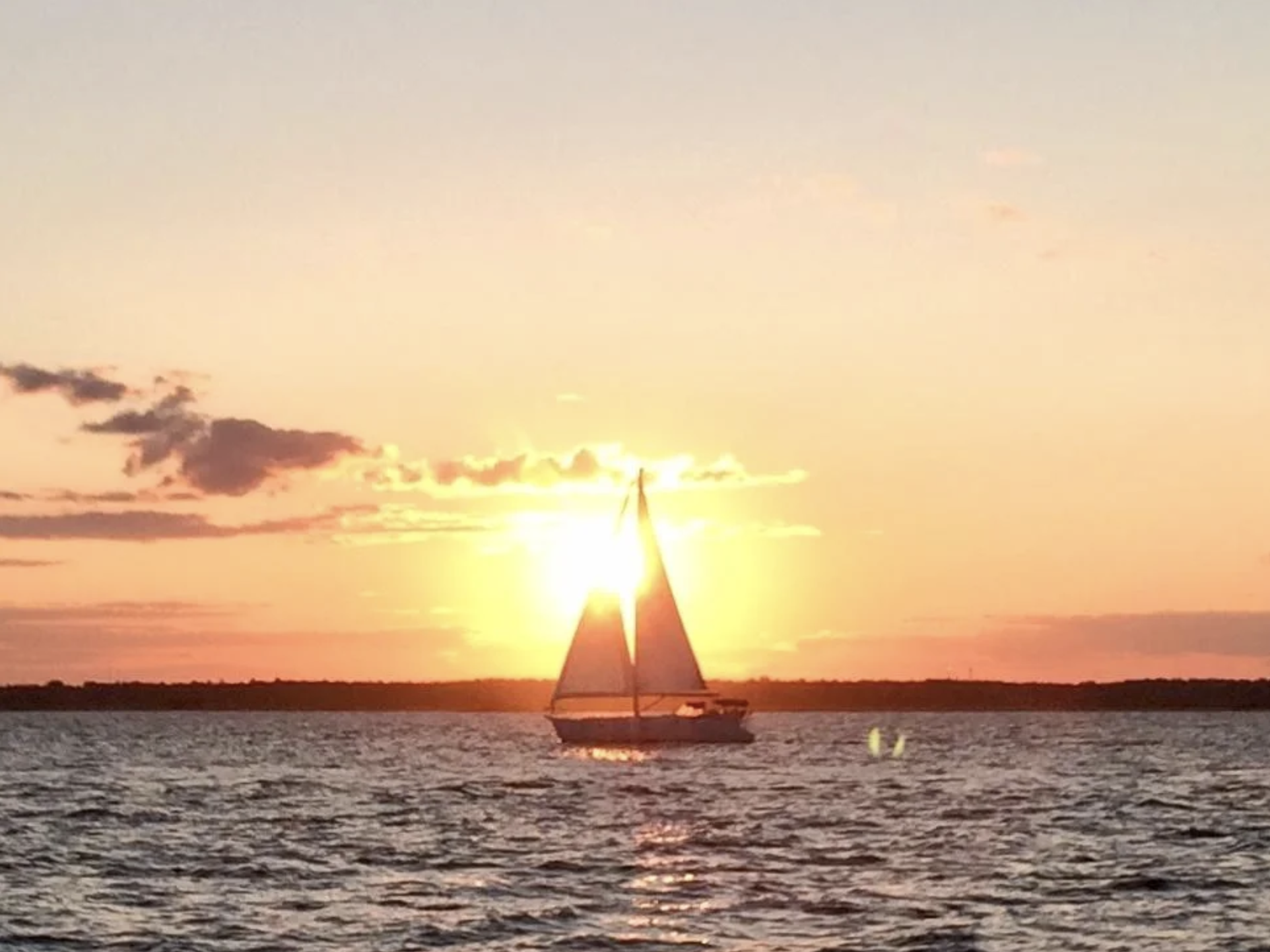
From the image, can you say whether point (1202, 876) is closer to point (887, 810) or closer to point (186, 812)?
point (887, 810)

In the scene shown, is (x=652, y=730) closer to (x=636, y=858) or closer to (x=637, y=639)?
(x=637, y=639)

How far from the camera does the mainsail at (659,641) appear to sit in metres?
120

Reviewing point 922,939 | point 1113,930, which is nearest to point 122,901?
point 922,939

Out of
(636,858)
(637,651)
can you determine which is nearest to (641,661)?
(637,651)

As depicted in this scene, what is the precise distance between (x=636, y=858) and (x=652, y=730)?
6426 cm

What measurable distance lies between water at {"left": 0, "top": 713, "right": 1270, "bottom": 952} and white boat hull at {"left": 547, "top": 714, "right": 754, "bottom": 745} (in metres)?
10.2

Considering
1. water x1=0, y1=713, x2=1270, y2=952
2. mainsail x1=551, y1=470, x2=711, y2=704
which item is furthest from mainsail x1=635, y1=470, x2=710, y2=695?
water x1=0, y1=713, x2=1270, y2=952

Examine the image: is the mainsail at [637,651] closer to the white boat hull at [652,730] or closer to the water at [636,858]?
the white boat hull at [652,730]

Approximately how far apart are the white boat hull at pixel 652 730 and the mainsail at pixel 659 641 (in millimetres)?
1874

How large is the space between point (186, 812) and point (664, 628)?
161 ft

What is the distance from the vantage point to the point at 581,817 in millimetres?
72688

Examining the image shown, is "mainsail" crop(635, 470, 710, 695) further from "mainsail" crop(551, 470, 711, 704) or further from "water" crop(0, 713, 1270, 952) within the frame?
"water" crop(0, 713, 1270, 952)

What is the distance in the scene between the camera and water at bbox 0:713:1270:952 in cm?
4228

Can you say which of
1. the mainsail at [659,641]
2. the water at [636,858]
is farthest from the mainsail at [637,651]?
the water at [636,858]
